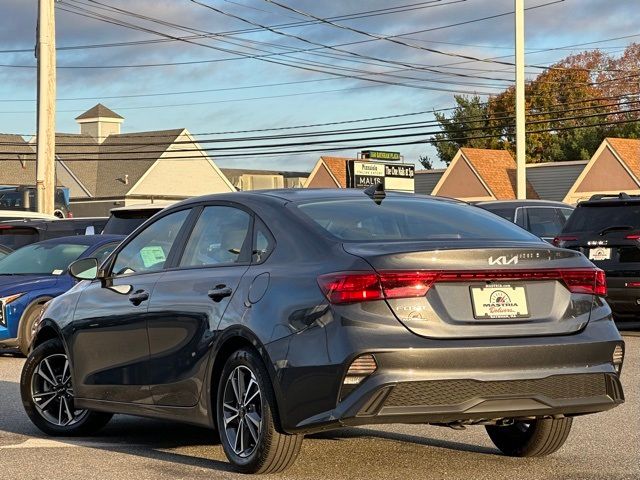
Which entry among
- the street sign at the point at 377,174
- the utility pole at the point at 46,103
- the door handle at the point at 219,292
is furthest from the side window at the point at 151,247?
the street sign at the point at 377,174

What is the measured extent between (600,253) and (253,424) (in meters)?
11.4

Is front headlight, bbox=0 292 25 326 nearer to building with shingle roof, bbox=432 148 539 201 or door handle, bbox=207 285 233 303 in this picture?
door handle, bbox=207 285 233 303

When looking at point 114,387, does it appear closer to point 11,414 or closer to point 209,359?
point 209,359

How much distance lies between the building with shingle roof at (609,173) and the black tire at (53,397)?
53686mm

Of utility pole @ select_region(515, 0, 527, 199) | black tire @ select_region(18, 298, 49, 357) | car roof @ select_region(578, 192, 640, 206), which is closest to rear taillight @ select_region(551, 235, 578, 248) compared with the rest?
car roof @ select_region(578, 192, 640, 206)

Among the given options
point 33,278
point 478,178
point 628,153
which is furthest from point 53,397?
point 478,178

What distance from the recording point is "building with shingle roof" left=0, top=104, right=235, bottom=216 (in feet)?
245

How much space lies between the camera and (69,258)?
52.4 ft

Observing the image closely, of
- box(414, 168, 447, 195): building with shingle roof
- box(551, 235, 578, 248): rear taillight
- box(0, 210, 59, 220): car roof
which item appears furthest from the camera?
box(414, 168, 447, 195): building with shingle roof

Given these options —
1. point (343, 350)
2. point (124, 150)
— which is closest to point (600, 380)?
point (343, 350)

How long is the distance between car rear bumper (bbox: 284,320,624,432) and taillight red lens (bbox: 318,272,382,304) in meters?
0.30

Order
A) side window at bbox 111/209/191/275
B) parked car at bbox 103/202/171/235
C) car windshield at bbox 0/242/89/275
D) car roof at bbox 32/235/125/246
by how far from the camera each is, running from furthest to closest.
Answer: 1. parked car at bbox 103/202/171/235
2. car roof at bbox 32/235/125/246
3. car windshield at bbox 0/242/89/275
4. side window at bbox 111/209/191/275

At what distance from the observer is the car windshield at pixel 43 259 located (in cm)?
1591

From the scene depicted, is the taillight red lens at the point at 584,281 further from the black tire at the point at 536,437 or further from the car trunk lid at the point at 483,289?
the black tire at the point at 536,437
